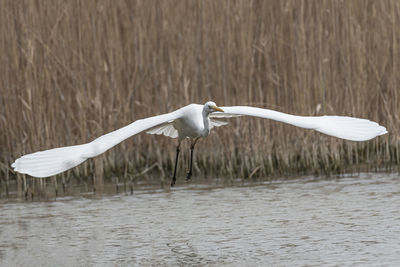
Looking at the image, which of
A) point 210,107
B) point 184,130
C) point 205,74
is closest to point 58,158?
point 210,107

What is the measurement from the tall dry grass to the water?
1.80 ft

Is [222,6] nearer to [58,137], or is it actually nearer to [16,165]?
[58,137]

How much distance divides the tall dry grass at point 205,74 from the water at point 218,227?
0.55 m

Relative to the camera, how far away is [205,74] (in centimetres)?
936

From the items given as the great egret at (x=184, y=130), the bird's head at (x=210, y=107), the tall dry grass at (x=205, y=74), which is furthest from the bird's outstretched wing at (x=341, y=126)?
the tall dry grass at (x=205, y=74)

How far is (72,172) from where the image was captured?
9.13 metres

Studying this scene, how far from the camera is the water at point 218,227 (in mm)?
6164

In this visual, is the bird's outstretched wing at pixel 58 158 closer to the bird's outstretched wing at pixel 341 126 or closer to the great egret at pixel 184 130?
the great egret at pixel 184 130

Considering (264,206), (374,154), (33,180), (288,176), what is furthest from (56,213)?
(374,154)

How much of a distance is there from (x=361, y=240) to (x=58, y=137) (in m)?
3.69

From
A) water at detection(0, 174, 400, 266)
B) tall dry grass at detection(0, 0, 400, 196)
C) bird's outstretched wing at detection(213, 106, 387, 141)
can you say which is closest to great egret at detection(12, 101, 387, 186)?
bird's outstretched wing at detection(213, 106, 387, 141)

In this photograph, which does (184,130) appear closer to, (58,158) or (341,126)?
(341,126)

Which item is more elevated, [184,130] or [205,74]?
[205,74]

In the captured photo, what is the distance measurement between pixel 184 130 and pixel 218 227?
2.58 feet
